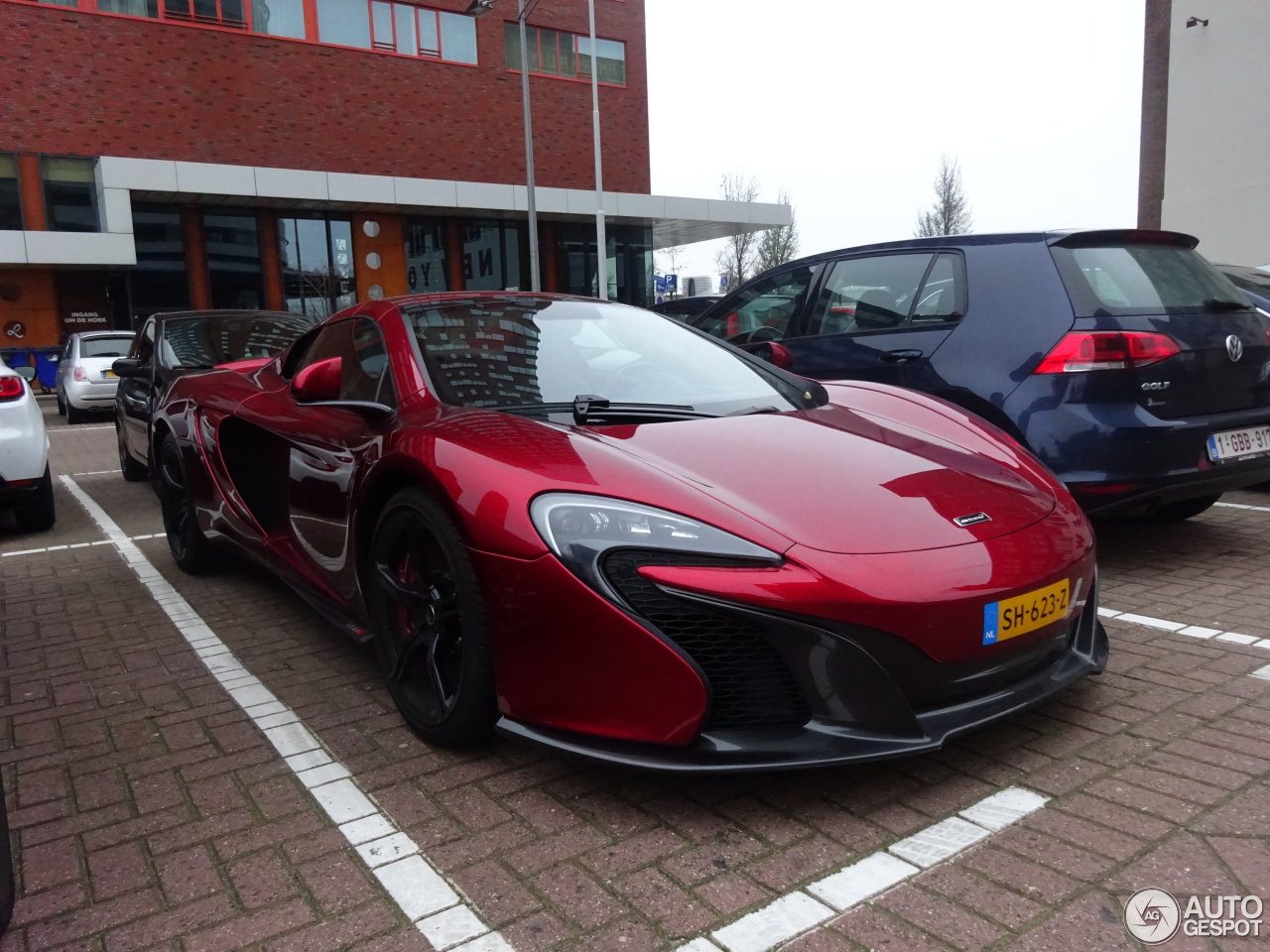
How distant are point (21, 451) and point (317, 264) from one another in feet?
75.5

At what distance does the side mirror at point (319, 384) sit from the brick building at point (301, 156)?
2342cm

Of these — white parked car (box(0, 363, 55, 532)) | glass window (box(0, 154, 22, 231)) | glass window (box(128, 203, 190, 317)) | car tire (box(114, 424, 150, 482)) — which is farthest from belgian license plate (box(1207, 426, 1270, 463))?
glass window (box(0, 154, 22, 231))

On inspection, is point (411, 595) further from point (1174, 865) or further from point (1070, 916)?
point (1174, 865)

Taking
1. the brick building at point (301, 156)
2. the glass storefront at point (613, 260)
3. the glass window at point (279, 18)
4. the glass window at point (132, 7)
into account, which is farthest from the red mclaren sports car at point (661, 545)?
the glass storefront at point (613, 260)

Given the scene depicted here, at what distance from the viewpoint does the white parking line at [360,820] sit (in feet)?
6.20

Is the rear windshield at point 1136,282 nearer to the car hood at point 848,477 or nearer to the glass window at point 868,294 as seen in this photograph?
the glass window at point 868,294

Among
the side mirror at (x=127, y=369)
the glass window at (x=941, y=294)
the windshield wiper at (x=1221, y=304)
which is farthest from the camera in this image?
the side mirror at (x=127, y=369)

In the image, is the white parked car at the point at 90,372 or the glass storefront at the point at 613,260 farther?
the glass storefront at the point at 613,260

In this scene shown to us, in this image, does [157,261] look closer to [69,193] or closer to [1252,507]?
[69,193]

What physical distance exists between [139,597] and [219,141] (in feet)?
79.1

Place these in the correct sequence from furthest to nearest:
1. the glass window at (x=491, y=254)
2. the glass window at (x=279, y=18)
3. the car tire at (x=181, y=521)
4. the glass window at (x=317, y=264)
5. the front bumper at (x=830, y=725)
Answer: the glass window at (x=491, y=254) < the glass window at (x=317, y=264) < the glass window at (x=279, y=18) < the car tire at (x=181, y=521) < the front bumper at (x=830, y=725)

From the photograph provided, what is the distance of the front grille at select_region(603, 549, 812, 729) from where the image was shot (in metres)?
2.09

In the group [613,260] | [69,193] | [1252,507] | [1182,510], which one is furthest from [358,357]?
[613,260]

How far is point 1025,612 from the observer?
7.59 feet
